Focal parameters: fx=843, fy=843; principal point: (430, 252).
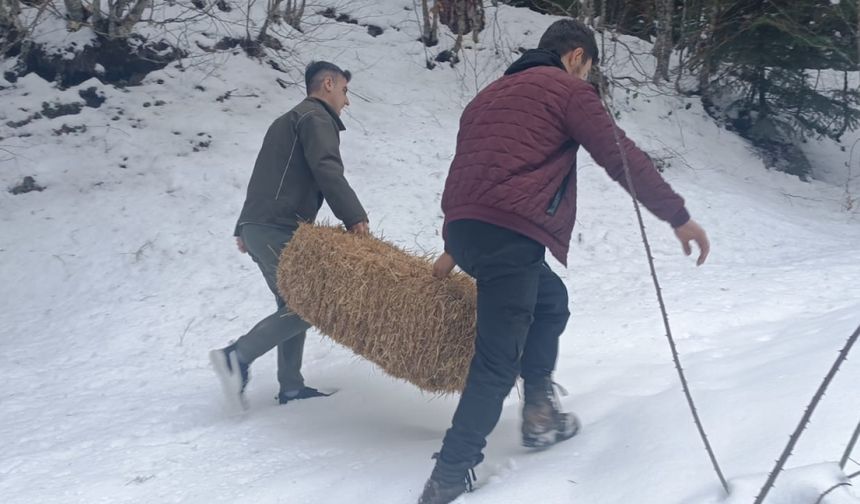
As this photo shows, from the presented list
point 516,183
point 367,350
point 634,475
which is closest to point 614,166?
point 516,183

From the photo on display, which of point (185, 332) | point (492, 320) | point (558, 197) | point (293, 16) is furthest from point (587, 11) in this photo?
point (492, 320)

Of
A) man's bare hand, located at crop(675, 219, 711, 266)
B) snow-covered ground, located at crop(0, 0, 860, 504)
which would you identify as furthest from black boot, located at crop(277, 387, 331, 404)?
man's bare hand, located at crop(675, 219, 711, 266)

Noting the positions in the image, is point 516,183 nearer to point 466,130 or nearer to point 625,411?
point 466,130

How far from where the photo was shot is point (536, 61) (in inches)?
123

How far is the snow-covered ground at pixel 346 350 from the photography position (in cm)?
310

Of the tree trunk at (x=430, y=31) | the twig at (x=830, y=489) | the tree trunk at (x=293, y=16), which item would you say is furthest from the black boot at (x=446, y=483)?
the tree trunk at (x=430, y=31)

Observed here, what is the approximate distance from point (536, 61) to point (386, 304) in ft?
3.76

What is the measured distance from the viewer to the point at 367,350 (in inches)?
141

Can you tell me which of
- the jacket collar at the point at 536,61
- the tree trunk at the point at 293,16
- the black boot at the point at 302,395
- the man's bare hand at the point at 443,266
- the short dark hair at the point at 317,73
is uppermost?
the jacket collar at the point at 536,61

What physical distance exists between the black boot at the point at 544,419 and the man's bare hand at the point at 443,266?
0.57m

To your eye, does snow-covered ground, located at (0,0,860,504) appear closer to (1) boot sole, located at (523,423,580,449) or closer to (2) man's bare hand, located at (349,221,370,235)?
(1) boot sole, located at (523,423,580,449)

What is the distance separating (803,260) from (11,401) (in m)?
5.67

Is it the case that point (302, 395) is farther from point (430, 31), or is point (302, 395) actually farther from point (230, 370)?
point (430, 31)

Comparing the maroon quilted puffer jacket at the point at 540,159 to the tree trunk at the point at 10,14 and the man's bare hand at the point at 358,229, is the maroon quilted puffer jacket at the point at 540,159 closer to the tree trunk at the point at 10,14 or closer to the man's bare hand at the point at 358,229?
the man's bare hand at the point at 358,229
